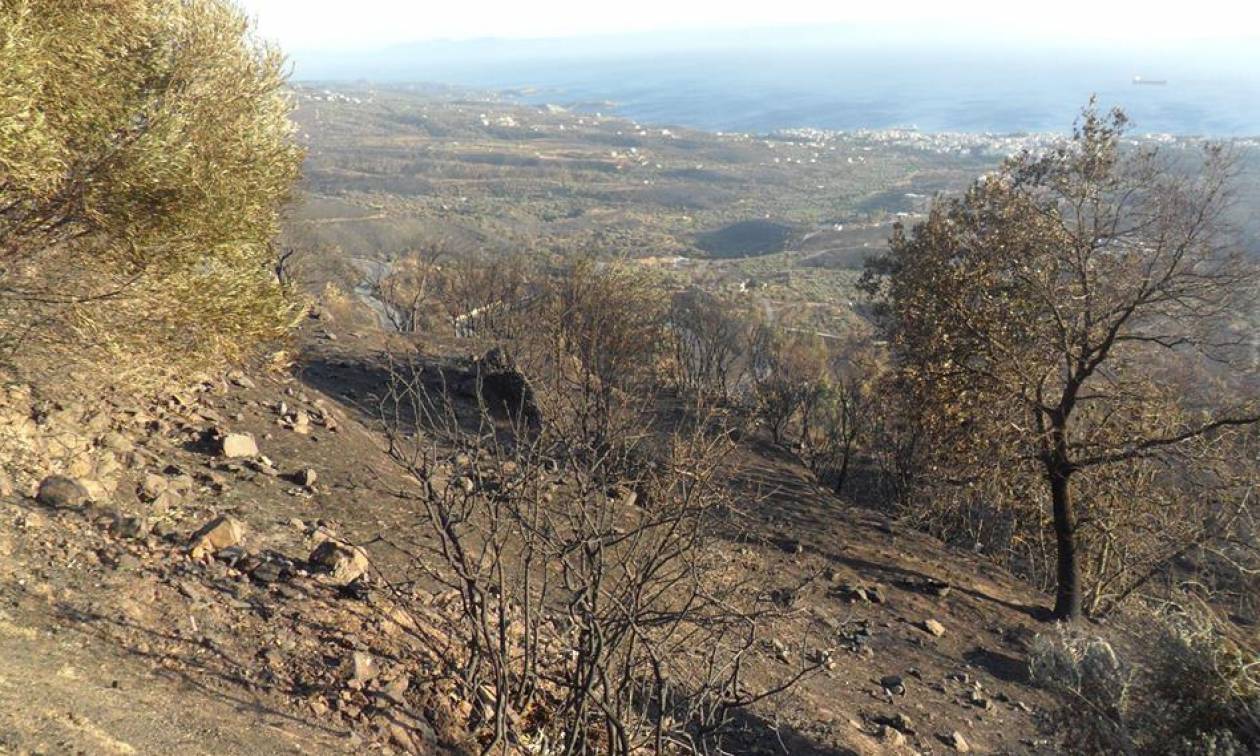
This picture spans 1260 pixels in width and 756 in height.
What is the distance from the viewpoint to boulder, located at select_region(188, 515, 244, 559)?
702 centimetres

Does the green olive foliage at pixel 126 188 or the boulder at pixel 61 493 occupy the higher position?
the green olive foliage at pixel 126 188

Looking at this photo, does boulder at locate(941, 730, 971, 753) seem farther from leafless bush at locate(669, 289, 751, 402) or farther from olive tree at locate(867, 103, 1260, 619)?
leafless bush at locate(669, 289, 751, 402)

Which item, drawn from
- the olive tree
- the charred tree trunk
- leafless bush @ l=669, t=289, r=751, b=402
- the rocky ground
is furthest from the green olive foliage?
leafless bush @ l=669, t=289, r=751, b=402

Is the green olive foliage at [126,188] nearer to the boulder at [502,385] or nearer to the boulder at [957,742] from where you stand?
the boulder at [502,385]

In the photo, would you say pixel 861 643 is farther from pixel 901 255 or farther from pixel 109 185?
pixel 109 185

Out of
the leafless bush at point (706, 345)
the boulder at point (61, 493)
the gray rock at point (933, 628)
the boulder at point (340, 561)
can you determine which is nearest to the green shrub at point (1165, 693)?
the gray rock at point (933, 628)

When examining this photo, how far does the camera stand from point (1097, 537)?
1356cm

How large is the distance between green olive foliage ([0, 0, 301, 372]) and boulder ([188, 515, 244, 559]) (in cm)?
214

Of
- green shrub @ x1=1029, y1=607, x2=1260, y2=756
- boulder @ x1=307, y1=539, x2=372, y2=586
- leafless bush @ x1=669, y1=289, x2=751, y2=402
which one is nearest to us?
green shrub @ x1=1029, y1=607, x2=1260, y2=756

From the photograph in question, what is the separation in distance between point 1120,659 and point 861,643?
4.17 metres

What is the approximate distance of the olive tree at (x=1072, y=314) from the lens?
10.7m

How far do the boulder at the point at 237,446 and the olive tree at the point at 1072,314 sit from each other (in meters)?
9.93

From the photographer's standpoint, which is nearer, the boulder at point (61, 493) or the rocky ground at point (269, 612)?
the rocky ground at point (269, 612)

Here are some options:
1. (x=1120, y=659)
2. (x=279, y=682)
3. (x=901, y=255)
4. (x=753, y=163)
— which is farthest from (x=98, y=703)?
(x=753, y=163)
